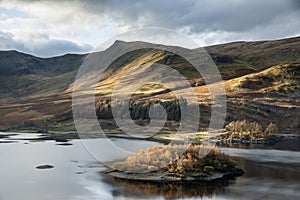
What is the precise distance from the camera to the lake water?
46.6m

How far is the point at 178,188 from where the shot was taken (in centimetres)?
5044

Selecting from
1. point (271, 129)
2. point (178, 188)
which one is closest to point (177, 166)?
point (178, 188)

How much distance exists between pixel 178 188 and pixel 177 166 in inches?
298

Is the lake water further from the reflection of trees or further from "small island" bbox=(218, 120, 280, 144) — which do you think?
"small island" bbox=(218, 120, 280, 144)

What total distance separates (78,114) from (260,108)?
227ft

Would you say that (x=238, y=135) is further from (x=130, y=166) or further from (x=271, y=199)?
(x=271, y=199)

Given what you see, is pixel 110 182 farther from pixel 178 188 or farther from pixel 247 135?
pixel 247 135

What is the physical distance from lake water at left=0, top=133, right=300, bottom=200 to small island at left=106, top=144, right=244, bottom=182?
2.43 m

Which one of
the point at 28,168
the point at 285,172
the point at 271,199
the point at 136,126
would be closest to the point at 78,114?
the point at 136,126

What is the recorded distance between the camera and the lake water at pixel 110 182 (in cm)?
4656

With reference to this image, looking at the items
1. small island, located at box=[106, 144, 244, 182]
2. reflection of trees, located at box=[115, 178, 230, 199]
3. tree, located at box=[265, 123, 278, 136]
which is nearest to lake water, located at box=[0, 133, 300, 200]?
reflection of trees, located at box=[115, 178, 230, 199]

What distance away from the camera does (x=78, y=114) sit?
160000mm

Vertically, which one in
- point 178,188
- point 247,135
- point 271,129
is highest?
point 271,129

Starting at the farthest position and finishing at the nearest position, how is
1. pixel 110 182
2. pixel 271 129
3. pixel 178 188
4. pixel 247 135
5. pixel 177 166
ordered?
pixel 271 129 < pixel 247 135 < pixel 177 166 < pixel 110 182 < pixel 178 188
